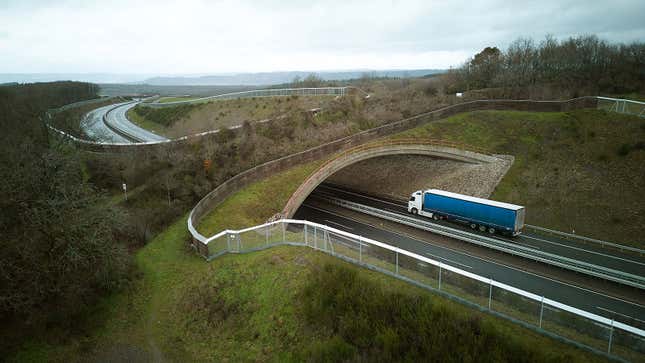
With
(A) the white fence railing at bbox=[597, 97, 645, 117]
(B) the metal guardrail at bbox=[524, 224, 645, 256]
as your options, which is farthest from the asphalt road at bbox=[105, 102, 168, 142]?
(A) the white fence railing at bbox=[597, 97, 645, 117]

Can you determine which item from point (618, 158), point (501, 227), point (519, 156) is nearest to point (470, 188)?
point (519, 156)

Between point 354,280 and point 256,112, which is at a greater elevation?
point 256,112

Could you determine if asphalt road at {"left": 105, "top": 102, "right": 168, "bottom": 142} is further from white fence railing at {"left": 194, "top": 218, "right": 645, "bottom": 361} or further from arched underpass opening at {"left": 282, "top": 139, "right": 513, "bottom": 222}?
white fence railing at {"left": 194, "top": 218, "right": 645, "bottom": 361}

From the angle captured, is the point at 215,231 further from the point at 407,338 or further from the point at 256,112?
the point at 256,112

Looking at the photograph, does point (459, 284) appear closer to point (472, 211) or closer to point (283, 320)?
point (283, 320)

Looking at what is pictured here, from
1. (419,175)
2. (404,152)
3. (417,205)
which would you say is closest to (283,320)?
(417,205)
